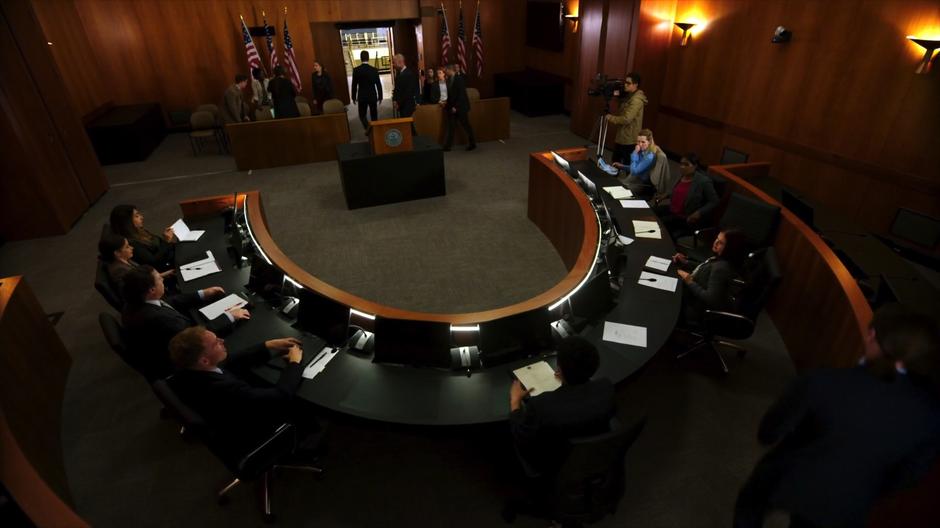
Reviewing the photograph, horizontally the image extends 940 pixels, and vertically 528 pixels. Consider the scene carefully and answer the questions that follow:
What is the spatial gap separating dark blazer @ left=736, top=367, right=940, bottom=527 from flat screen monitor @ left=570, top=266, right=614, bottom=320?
1.30 m

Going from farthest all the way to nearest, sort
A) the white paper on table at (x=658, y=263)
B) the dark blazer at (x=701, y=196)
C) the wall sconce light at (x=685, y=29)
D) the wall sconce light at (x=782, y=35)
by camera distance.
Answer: the wall sconce light at (x=685, y=29), the wall sconce light at (x=782, y=35), the dark blazer at (x=701, y=196), the white paper on table at (x=658, y=263)

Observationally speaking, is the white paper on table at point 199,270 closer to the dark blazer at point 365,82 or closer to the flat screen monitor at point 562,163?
the flat screen monitor at point 562,163

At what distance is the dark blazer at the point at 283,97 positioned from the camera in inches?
351

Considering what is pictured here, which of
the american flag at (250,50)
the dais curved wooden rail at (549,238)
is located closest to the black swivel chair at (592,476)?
the dais curved wooden rail at (549,238)

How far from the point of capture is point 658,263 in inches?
157

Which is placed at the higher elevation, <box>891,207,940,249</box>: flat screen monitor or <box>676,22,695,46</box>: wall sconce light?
<box>676,22,695,46</box>: wall sconce light

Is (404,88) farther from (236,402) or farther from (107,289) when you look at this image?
(236,402)

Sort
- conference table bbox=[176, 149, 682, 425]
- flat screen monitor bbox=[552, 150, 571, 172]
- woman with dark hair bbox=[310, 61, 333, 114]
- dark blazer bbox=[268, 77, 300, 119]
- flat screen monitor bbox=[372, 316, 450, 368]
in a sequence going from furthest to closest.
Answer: woman with dark hair bbox=[310, 61, 333, 114]
dark blazer bbox=[268, 77, 300, 119]
flat screen monitor bbox=[552, 150, 571, 172]
flat screen monitor bbox=[372, 316, 450, 368]
conference table bbox=[176, 149, 682, 425]

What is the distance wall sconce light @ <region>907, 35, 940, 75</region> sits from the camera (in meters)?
4.78

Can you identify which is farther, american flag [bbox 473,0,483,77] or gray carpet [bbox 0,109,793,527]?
american flag [bbox 473,0,483,77]

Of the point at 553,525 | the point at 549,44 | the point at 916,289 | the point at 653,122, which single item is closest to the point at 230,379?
the point at 553,525

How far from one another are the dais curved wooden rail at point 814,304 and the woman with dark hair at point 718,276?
688 mm

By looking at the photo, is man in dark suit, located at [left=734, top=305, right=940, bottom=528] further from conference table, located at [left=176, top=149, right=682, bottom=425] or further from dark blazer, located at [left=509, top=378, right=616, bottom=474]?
conference table, located at [left=176, top=149, right=682, bottom=425]

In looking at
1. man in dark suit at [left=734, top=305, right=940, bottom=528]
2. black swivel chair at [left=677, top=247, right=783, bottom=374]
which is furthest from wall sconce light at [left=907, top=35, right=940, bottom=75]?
man in dark suit at [left=734, top=305, right=940, bottom=528]
